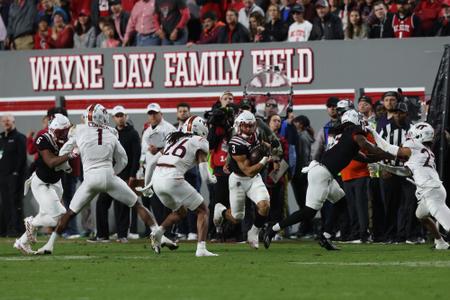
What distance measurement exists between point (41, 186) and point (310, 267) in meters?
4.89

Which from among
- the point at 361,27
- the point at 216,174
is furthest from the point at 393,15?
the point at 216,174

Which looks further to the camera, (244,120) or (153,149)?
(153,149)

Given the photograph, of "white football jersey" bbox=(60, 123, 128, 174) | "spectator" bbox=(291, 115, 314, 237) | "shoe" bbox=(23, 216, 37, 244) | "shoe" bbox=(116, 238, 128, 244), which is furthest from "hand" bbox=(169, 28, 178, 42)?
"shoe" bbox=(23, 216, 37, 244)

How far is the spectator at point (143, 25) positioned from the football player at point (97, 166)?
5.77m

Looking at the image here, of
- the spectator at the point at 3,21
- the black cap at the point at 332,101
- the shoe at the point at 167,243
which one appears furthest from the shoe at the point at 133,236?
the spectator at the point at 3,21

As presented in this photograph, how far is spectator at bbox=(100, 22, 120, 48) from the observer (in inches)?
855

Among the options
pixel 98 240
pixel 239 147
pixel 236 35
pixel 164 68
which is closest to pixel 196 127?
pixel 239 147

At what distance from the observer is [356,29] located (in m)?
20.1

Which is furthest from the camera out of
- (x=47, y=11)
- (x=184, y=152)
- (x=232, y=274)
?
(x=47, y=11)

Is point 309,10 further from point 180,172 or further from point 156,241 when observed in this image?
point 156,241

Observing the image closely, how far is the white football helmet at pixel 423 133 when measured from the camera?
16406 millimetres

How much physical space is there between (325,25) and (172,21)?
8.93 feet

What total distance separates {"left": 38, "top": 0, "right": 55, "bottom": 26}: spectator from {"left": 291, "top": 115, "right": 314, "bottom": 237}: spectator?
5650mm

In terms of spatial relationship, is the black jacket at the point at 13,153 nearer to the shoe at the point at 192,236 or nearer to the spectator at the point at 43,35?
the spectator at the point at 43,35
